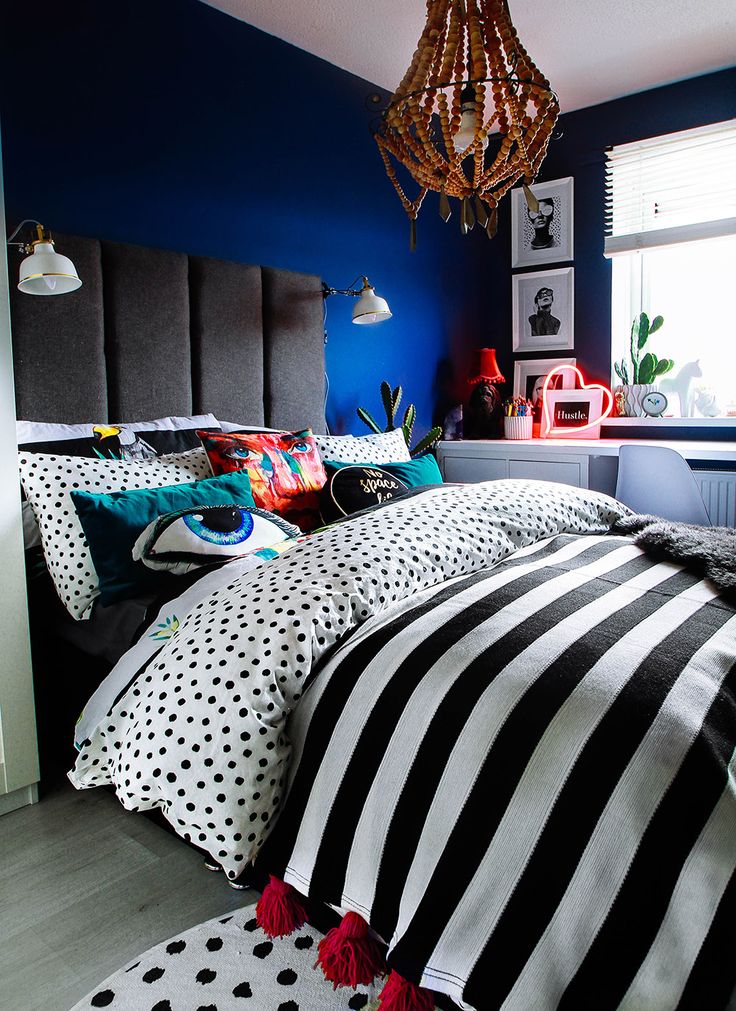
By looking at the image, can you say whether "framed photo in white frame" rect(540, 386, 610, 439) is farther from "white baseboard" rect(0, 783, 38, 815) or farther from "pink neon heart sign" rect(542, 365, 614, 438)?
"white baseboard" rect(0, 783, 38, 815)

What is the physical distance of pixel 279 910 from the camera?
54.4 inches

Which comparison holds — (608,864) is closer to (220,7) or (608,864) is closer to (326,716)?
(326,716)

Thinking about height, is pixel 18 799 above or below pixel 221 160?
below

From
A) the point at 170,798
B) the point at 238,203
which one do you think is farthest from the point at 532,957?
the point at 238,203

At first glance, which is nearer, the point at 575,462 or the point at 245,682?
the point at 245,682

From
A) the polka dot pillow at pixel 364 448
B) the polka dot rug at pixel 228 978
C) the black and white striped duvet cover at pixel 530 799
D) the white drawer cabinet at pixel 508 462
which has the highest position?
the polka dot pillow at pixel 364 448

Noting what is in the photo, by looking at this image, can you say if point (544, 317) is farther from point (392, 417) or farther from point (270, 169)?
point (270, 169)

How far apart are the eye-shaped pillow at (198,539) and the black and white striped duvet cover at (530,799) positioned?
1.85 feet

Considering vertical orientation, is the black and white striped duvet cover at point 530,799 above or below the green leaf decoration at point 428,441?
below

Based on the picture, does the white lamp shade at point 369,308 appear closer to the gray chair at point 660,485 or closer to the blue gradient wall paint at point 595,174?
the gray chair at point 660,485

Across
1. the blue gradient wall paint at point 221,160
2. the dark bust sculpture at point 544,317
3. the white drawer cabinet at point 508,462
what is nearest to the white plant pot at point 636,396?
the dark bust sculpture at point 544,317

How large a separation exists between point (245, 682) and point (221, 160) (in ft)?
7.91

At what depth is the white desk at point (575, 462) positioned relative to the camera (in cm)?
333

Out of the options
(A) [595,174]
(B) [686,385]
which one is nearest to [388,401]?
(B) [686,385]
